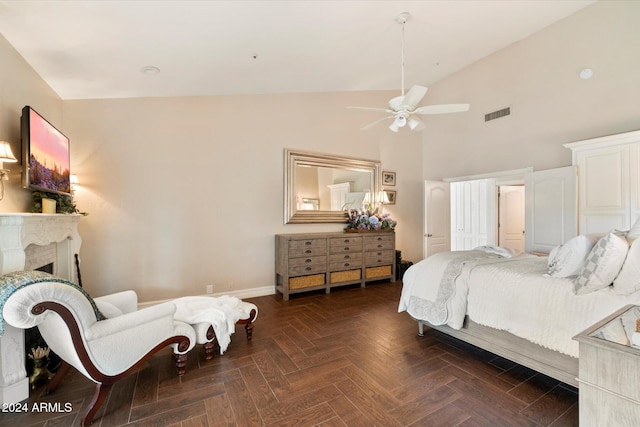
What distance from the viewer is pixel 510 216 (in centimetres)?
571

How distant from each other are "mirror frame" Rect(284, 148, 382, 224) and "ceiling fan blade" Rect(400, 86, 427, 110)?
2.11 metres

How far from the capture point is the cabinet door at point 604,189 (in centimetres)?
326

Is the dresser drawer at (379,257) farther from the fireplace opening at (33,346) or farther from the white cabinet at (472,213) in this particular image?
the fireplace opening at (33,346)

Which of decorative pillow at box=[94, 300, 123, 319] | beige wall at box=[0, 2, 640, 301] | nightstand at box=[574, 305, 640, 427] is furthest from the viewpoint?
beige wall at box=[0, 2, 640, 301]

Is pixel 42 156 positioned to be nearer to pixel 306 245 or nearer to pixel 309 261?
pixel 306 245

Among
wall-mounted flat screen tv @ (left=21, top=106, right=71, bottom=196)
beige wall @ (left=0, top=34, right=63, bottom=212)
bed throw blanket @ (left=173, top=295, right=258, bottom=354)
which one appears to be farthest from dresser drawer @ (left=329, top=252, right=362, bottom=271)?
beige wall @ (left=0, top=34, right=63, bottom=212)

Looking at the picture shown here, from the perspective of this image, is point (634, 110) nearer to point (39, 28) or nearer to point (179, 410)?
point (179, 410)

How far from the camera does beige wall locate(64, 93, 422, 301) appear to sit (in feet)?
11.4

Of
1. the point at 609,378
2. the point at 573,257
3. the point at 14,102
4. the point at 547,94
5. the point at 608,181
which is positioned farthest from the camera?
the point at 547,94

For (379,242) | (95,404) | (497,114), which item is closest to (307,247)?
(379,242)

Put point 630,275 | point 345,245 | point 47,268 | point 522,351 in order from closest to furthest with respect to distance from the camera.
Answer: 1. point 630,275
2. point 522,351
3. point 47,268
4. point 345,245

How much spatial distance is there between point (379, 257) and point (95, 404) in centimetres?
408

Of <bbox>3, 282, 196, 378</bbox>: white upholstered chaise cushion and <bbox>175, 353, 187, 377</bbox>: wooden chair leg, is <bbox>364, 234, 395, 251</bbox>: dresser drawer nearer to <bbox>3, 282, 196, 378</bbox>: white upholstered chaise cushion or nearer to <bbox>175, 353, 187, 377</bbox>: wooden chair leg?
<bbox>175, 353, 187, 377</bbox>: wooden chair leg

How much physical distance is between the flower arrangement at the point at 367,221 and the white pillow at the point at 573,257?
3.01 meters
